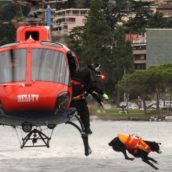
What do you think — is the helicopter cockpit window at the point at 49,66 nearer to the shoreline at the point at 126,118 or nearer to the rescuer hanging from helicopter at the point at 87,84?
the rescuer hanging from helicopter at the point at 87,84

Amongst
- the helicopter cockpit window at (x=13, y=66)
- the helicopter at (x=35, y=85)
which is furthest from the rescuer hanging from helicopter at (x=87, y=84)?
the helicopter cockpit window at (x=13, y=66)

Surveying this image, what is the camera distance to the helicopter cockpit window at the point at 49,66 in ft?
59.0

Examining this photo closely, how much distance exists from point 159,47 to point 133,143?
11141 centimetres

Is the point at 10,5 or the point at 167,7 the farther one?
the point at 167,7

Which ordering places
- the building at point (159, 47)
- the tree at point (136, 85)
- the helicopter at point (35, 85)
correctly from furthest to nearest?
the building at point (159, 47)
the tree at point (136, 85)
the helicopter at point (35, 85)

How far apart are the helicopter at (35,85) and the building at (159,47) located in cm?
10914

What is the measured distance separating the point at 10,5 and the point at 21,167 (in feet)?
49.3

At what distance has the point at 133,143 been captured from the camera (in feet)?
59.8

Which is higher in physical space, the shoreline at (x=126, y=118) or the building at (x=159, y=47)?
the building at (x=159, y=47)

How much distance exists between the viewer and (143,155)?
59.4 feet

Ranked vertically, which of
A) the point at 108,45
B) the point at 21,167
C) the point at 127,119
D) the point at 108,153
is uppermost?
the point at 21,167

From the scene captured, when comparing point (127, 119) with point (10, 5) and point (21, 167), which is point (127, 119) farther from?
point (10, 5)

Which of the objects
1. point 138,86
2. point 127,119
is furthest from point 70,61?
point 127,119

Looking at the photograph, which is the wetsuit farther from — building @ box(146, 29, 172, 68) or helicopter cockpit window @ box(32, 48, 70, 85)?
building @ box(146, 29, 172, 68)
